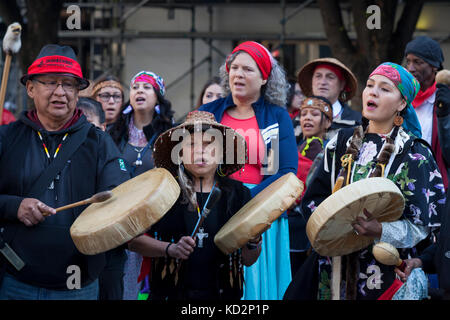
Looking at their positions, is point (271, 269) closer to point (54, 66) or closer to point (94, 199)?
point (94, 199)

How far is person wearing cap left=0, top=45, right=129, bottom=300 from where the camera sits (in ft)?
12.1

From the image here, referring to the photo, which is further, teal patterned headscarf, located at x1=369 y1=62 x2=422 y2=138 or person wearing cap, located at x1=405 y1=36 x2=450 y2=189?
person wearing cap, located at x1=405 y1=36 x2=450 y2=189

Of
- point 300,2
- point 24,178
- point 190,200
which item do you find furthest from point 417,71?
point 300,2

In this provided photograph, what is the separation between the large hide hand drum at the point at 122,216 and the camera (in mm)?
3480

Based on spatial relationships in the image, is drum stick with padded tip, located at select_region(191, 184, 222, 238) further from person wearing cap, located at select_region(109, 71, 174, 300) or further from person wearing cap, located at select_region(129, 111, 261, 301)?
person wearing cap, located at select_region(109, 71, 174, 300)

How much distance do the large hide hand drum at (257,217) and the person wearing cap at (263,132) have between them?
68 cm

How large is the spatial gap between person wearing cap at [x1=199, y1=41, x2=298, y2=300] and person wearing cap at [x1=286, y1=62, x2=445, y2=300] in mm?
564

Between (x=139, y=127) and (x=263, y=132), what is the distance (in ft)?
5.61

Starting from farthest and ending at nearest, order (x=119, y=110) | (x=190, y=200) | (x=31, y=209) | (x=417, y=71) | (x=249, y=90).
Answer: (x=119, y=110), (x=417, y=71), (x=249, y=90), (x=190, y=200), (x=31, y=209)

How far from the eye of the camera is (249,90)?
4957 millimetres

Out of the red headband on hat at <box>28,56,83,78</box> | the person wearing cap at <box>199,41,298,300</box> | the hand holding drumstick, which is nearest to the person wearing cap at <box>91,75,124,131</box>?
the person wearing cap at <box>199,41,298,300</box>

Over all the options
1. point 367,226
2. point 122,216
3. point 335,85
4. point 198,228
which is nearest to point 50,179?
point 122,216
